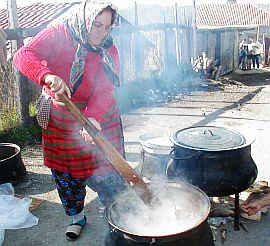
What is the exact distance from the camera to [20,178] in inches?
196

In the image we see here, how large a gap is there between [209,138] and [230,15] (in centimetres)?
3606

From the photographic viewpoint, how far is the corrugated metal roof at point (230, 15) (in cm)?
3431

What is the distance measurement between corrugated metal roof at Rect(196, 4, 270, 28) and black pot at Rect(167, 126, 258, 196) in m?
32.4

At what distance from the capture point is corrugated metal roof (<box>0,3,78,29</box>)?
13617 millimetres

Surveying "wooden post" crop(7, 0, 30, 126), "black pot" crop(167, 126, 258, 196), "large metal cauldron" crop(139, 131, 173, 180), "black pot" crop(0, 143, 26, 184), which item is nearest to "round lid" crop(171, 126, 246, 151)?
"black pot" crop(167, 126, 258, 196)

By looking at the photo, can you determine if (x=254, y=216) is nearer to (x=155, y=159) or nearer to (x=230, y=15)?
(x=155, y=159)

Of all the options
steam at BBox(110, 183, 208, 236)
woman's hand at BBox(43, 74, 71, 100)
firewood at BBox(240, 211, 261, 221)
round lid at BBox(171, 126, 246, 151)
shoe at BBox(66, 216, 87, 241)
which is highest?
woman's hand at BBox(43, 74, 71, 100)

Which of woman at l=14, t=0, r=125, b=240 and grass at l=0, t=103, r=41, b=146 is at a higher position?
woman at l=14, t=0, r=125, b=240

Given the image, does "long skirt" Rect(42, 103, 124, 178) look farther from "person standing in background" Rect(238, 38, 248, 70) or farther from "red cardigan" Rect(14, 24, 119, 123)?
"person standing in background" Rect(238, 38, 248, 70)

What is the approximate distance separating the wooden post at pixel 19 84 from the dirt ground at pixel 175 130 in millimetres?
752

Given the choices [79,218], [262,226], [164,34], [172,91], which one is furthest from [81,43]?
[164,34]

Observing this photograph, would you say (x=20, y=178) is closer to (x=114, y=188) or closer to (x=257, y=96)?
(x=114, y=188)

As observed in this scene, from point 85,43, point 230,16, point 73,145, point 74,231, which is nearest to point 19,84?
point 74,231

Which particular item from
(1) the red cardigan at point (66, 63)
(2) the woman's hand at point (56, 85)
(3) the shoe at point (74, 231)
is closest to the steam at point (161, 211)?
(1) the red cardigan at point (66, 63)
